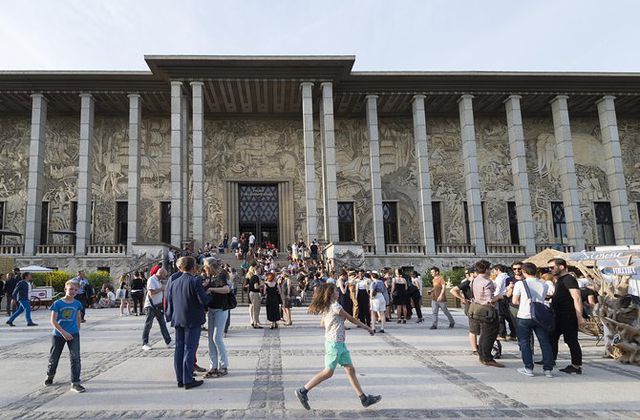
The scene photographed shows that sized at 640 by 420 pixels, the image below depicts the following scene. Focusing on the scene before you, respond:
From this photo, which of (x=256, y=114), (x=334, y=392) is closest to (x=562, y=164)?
(x=256, y=114)

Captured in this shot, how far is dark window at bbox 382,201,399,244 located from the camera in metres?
28.6

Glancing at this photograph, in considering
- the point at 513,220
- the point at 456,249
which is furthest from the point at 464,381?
the point at 513,220

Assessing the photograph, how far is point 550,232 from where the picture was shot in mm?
28484

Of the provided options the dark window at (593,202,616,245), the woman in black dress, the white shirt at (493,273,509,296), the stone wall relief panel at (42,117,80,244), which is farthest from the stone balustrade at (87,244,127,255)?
the dark window at (593,202,616,245)

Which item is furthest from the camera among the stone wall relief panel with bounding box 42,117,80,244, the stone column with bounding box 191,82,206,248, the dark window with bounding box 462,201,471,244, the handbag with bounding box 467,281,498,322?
the dark window with bounding box 462,201,471,244

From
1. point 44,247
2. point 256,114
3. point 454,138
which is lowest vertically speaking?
point 44,247

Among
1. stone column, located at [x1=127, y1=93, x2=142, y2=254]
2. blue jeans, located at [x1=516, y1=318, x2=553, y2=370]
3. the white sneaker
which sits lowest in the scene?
the white sneaker

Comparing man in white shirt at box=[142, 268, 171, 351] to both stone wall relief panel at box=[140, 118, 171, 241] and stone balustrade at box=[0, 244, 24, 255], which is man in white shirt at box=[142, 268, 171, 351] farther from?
stone balustrade at box=[0, 244, 24, 255]

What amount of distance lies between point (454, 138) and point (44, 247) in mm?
24803

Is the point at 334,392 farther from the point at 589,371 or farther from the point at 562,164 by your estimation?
the point at 562,164

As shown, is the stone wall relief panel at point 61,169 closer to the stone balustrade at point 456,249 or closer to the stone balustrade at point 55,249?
the stone balustrade at point 55,249

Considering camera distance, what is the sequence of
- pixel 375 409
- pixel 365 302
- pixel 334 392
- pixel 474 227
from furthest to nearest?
1. pixel 474 227
2. pixel 365 302
3. pixel 334 392
4. pixel 375 409

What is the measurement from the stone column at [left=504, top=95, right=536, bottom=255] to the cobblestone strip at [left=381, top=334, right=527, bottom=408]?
20139 millimetres

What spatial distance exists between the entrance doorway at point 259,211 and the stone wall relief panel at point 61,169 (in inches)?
392
